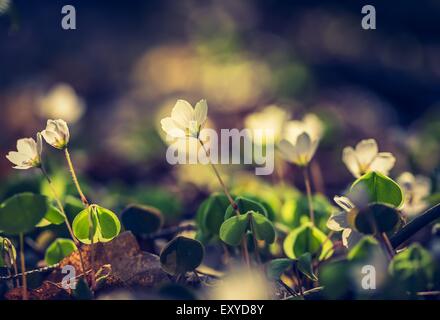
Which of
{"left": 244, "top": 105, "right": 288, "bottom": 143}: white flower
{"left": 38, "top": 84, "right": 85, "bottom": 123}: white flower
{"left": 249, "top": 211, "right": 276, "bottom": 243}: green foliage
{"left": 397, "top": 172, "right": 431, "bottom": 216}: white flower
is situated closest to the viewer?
{"left": 249, "top": 211, "right": 276, "bottom": 243}: green foliage

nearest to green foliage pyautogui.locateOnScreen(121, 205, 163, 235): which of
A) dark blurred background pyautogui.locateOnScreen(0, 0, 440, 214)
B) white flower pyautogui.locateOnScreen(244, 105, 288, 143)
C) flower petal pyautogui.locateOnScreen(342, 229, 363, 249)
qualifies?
flower petal pyautogui.locateOnScreen(342, 229, 363, 249)

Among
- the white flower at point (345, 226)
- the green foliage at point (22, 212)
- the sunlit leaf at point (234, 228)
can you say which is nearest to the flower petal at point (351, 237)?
the white flower at point (345, 226)

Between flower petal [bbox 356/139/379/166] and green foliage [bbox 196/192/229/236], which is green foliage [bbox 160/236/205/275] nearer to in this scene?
green foliage [bbox 196/192/229/236]

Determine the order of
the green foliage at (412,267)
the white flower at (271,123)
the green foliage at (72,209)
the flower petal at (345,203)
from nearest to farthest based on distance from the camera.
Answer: the green foliage at (412,267) → the flower petal at (345,203) → the green foliage at (72,209) → the white flower at (271,123)

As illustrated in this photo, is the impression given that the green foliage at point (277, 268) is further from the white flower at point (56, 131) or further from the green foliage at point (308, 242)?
the white flower at point (56, 131)

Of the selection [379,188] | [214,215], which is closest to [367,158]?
[379,188]

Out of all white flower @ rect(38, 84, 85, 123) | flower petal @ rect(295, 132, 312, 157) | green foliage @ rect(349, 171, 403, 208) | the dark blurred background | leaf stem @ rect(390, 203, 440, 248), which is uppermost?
the dark blurred background
